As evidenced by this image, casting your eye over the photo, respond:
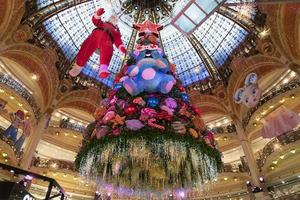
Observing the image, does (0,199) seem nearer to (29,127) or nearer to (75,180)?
(29,127)

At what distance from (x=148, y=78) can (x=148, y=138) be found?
1.66 metres

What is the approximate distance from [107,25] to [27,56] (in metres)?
12.5

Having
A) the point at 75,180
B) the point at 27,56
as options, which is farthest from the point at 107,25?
the point at 75,180

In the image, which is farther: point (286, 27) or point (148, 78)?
point (286, 27)

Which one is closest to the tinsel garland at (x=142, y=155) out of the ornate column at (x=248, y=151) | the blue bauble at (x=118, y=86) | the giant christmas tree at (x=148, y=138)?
the giant christmas tree at (x=148, y=138)

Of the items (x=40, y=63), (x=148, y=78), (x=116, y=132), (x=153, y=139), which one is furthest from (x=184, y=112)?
(x=40, y=63)

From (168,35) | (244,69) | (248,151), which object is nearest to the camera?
(248,151)

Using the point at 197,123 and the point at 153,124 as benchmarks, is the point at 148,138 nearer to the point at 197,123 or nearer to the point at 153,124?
the point at 153,124

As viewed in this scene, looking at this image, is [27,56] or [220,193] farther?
[220,193]

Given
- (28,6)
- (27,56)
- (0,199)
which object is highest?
(28,6)

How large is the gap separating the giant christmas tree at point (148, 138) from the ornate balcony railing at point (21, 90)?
13.1m

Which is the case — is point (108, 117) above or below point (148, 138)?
above

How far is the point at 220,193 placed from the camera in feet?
71.0

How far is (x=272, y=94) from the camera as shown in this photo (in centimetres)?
1900
